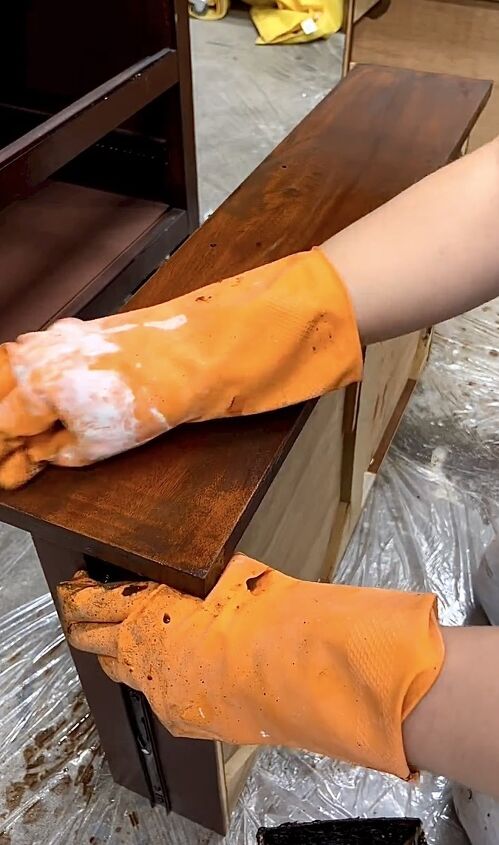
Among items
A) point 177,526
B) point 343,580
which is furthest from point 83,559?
point 343,580

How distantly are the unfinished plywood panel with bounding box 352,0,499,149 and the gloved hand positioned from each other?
1.39 m

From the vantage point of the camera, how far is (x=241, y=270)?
0.70 m

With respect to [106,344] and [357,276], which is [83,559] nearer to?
[106,344]

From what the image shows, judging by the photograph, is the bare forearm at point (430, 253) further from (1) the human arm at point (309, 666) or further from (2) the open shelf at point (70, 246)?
(2) the open shelf at point (70, 246)

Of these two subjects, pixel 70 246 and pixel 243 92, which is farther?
pixel 243 92

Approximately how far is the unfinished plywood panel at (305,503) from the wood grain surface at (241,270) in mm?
102

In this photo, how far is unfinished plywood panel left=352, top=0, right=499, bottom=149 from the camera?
165 centimetres

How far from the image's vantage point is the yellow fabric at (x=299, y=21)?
2.30m

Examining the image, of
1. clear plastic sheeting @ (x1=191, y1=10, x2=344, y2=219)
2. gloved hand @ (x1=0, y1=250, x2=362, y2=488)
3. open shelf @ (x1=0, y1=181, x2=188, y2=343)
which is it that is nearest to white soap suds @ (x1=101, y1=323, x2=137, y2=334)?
gloved hand @ (x1=0, y1=250, x2=362, y2=488)

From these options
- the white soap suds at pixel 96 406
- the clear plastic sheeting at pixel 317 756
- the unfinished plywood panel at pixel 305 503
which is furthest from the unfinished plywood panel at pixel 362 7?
the white soap suds at pixel 96 406

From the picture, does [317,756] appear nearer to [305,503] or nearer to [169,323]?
[305,503]

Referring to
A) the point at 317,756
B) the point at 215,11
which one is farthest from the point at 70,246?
the point at 215,11

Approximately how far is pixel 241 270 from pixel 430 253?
7.7 inches

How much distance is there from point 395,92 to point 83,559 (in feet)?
2.50
